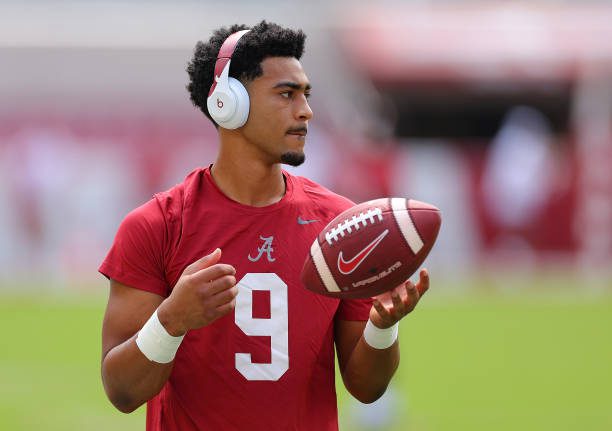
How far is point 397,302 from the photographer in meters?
3.71

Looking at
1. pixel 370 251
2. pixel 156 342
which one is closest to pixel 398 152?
pixel 370 251

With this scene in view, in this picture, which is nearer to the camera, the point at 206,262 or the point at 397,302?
the point at 206,262

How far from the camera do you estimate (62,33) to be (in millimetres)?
22453

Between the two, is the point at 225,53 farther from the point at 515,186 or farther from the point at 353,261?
the point at 515,186

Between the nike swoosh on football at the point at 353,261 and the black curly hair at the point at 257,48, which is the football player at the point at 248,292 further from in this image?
the nike swoosh on football at the point at 353,261

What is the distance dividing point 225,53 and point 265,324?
0.88m

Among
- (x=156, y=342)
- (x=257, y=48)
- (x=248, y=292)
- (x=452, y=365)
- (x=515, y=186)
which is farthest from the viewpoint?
(x=515, y=186)

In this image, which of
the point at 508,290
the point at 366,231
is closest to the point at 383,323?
the point at 366,231

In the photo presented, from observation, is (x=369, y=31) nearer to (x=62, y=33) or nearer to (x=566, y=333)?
(x=62, y=33)

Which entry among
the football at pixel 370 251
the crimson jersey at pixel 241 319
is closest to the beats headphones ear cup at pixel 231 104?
the crimson jersey at pixel 241 319

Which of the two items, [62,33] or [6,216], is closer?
[6,216]

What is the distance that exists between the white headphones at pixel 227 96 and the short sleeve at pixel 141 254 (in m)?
0.37

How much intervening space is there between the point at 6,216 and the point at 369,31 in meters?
7.37

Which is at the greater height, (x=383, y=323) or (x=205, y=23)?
(x=205, y=23)
